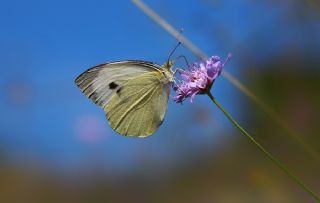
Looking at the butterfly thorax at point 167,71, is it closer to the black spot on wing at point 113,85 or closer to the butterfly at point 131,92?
the butterfly at point 131,92

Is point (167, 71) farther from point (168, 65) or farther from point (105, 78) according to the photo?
point (105, 78)

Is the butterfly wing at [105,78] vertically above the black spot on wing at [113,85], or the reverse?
the black spot on wing at [113,85]

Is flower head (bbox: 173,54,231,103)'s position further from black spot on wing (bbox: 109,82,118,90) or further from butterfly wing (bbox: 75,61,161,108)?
black spot on wing (bbox: 109,82,118,90)

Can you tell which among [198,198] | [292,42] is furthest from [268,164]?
[292,42]

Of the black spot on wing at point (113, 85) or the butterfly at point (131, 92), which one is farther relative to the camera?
the black spot on wing at point (113, 85)

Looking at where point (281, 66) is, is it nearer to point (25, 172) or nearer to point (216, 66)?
point (25, 172)

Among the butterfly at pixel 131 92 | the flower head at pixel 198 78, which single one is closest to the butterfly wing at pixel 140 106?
the butterfly at pixel 131 92

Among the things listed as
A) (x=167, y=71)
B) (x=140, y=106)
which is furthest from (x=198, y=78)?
(x=140, y=106)
